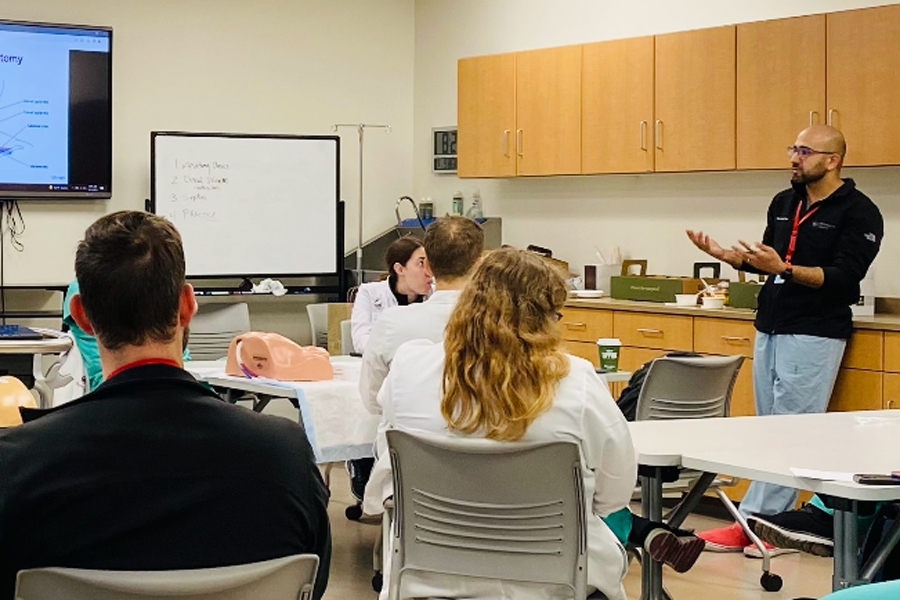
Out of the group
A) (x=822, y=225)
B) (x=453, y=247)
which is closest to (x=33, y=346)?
(x=453, y=247)

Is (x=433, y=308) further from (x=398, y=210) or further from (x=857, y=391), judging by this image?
(x=398, y=210)

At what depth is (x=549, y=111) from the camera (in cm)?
772

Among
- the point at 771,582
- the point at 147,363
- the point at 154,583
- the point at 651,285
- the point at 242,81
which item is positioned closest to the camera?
the point at 154,583

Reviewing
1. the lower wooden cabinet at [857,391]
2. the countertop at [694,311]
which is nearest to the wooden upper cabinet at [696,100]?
the countertop at [694,311]

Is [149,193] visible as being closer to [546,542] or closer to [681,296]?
[681,296]

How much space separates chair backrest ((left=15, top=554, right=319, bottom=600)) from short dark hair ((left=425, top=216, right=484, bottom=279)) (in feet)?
8.17

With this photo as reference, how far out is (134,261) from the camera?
192cm

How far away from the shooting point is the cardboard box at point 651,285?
6.91 metres

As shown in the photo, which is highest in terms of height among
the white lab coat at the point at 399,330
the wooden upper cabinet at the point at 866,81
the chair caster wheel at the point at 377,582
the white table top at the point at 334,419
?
the wooden upper cabinet at the point at 866,81

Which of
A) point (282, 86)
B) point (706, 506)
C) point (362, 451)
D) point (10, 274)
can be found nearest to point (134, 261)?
point (362, 451)

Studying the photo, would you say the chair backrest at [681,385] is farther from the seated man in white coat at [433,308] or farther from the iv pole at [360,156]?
the iv pole at [360,156]

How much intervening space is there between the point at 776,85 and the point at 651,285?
126 centimetres

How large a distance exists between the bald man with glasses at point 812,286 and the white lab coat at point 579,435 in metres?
2.76

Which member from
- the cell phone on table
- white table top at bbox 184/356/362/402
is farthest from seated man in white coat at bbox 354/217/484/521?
the cell phone on table
